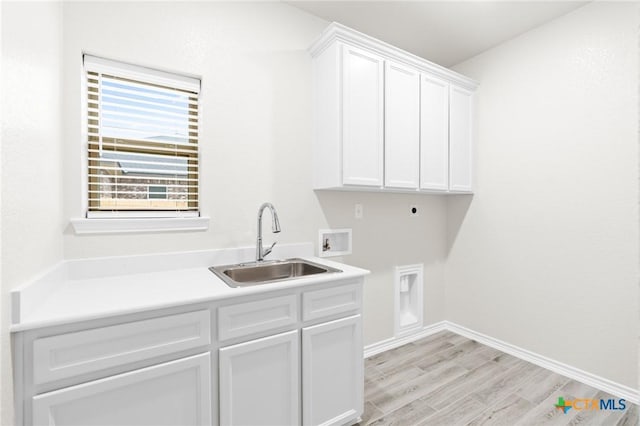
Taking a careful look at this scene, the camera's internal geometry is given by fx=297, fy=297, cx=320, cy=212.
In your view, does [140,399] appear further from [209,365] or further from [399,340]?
[399,340]

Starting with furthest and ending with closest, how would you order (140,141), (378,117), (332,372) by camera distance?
(378,117) → (140,141) → (332,372)

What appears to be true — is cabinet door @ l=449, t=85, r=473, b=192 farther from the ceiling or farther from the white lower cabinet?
the white lower cabinet

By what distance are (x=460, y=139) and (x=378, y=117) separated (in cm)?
106

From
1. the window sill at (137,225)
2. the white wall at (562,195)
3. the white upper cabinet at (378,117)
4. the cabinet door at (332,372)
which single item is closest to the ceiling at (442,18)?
the white wall at (562,195)

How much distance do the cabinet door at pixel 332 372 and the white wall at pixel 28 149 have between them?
3.74 ft

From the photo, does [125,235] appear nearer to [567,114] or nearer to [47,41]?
[47,41]

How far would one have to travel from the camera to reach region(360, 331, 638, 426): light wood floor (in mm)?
1824

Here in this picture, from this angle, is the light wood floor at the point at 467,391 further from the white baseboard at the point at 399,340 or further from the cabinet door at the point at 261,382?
the cabinet door at the point at 261,382

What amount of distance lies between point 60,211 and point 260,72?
1445 millimetres

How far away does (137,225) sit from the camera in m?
1.68

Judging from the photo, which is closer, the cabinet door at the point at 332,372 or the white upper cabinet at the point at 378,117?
the cabinet door at the point at 332,372

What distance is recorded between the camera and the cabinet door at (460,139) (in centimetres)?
269

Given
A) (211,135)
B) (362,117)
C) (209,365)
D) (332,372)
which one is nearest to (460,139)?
(362,117)

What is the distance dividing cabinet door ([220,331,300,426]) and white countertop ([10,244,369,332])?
275 mm
